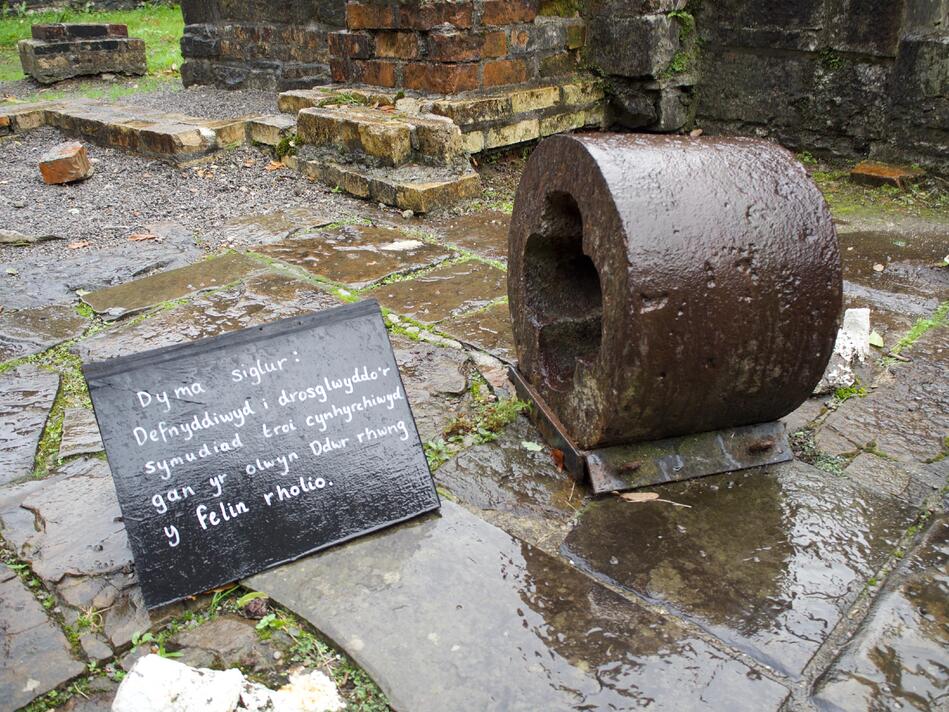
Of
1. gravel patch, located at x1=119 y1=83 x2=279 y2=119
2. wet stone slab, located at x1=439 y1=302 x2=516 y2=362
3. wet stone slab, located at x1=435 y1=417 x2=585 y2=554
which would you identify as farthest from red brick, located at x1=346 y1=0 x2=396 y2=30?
wet stone slab, located at x1=435 y1=417 x2=585 y2=554

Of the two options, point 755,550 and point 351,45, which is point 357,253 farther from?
point 755,550

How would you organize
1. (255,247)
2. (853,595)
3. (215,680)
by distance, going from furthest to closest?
(255,247) → (853,595) → (215,680)

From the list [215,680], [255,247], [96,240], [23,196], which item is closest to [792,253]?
[215,680]

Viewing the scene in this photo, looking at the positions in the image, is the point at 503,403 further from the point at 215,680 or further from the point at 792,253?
the point at 215,680

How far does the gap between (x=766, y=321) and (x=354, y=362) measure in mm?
1085

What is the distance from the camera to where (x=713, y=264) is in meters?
1.98

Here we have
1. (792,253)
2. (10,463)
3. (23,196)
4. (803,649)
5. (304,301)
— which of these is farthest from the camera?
(23,196)

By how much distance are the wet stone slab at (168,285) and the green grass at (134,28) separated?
7.19 meters

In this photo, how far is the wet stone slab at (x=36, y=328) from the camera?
3279 millimetres

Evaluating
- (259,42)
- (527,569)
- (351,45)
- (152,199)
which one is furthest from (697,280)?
(259,42)

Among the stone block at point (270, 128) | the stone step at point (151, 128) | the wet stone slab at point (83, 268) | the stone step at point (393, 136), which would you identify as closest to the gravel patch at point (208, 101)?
the stone step at point (151, 128)

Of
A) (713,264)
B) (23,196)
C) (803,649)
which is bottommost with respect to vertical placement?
(803,649)

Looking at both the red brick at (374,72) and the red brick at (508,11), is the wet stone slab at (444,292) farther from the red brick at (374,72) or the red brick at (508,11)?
the red brick at (374,72)

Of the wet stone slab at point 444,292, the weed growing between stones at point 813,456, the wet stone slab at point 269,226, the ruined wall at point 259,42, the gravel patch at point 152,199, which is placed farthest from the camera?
the ruined wall at point 259,42
